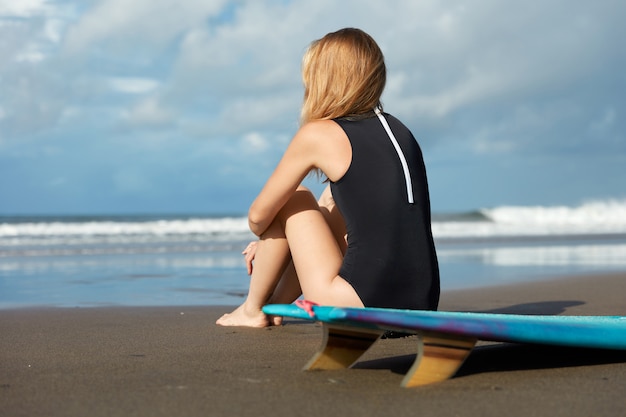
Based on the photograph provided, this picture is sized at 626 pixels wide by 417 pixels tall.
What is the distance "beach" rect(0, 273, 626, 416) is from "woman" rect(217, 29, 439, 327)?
33cm

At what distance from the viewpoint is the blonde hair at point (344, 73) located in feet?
9.34

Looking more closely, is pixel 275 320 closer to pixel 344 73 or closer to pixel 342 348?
pixel 342 348

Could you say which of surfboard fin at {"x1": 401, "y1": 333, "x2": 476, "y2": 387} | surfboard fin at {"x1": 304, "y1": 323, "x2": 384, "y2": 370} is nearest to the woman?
surfboard fin at {"x1": 304, "y1": 323, "x2": 384, "y2": 370}

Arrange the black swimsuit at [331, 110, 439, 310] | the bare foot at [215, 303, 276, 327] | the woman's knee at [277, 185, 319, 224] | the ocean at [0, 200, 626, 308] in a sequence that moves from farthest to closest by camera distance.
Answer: the ocean at [0, 200, 626, 308] < the bare foot at [215, 303, 276, 327] < the woman's knee at [277, 185, 319, 224] < the black swimsuit at [331, 110, 439, 310]

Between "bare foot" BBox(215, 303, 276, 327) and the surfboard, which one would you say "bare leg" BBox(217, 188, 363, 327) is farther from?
the surfboard

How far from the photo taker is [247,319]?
3.89 m

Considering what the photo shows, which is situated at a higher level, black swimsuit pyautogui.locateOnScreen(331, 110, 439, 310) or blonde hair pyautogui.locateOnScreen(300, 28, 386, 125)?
blonde hair pyautogui.locateOnScreen(300, 28, 386, 125)

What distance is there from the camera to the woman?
274 cm

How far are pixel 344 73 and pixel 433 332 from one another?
110 centimetres

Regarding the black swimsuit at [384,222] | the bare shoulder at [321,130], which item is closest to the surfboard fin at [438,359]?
the black swimsuit at [384,222]

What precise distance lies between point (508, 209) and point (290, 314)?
32.4 m

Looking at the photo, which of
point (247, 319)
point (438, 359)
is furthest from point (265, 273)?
point (438, 359)

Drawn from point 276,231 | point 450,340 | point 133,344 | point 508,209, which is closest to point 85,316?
point 133,344

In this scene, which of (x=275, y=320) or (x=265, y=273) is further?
(x=275, y=320)
